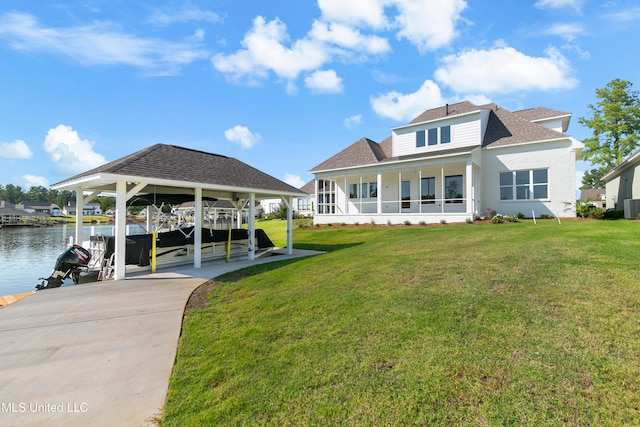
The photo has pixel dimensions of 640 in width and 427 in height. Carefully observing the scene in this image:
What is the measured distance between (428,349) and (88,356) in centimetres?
447

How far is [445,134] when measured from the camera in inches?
773

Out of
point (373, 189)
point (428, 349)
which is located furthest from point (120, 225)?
point (373, 189)

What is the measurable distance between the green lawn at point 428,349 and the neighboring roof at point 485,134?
12.8 metres

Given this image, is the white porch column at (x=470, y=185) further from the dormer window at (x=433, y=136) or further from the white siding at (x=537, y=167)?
the dormer window at (x=433, y=136)

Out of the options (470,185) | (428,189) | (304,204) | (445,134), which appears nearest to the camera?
(470,185)

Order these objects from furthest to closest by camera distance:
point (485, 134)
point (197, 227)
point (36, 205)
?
point (36, 205) → point (485, 134) → point (197, 227)

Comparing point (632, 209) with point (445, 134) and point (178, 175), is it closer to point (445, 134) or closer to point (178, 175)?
point (445, 134)

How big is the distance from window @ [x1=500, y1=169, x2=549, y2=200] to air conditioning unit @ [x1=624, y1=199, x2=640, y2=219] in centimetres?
324

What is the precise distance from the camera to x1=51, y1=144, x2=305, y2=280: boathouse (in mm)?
8422

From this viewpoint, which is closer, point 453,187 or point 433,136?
point 453,187

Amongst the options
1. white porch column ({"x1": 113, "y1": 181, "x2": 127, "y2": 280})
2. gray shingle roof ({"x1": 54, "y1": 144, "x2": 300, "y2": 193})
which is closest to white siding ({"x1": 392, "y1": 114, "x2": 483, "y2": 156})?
gray shingle roof ({"x1": 54, "y1": 144, "x2": 300, "y2": 193})

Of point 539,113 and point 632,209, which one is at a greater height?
point 539,113

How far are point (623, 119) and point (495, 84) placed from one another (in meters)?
18.7

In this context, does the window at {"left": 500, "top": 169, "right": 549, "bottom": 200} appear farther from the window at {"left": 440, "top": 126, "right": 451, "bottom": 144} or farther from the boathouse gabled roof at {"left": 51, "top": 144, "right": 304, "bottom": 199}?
the boathouse gabled roof at {"left": 51, "top": 144, "right": 304, "bottom": 199}
